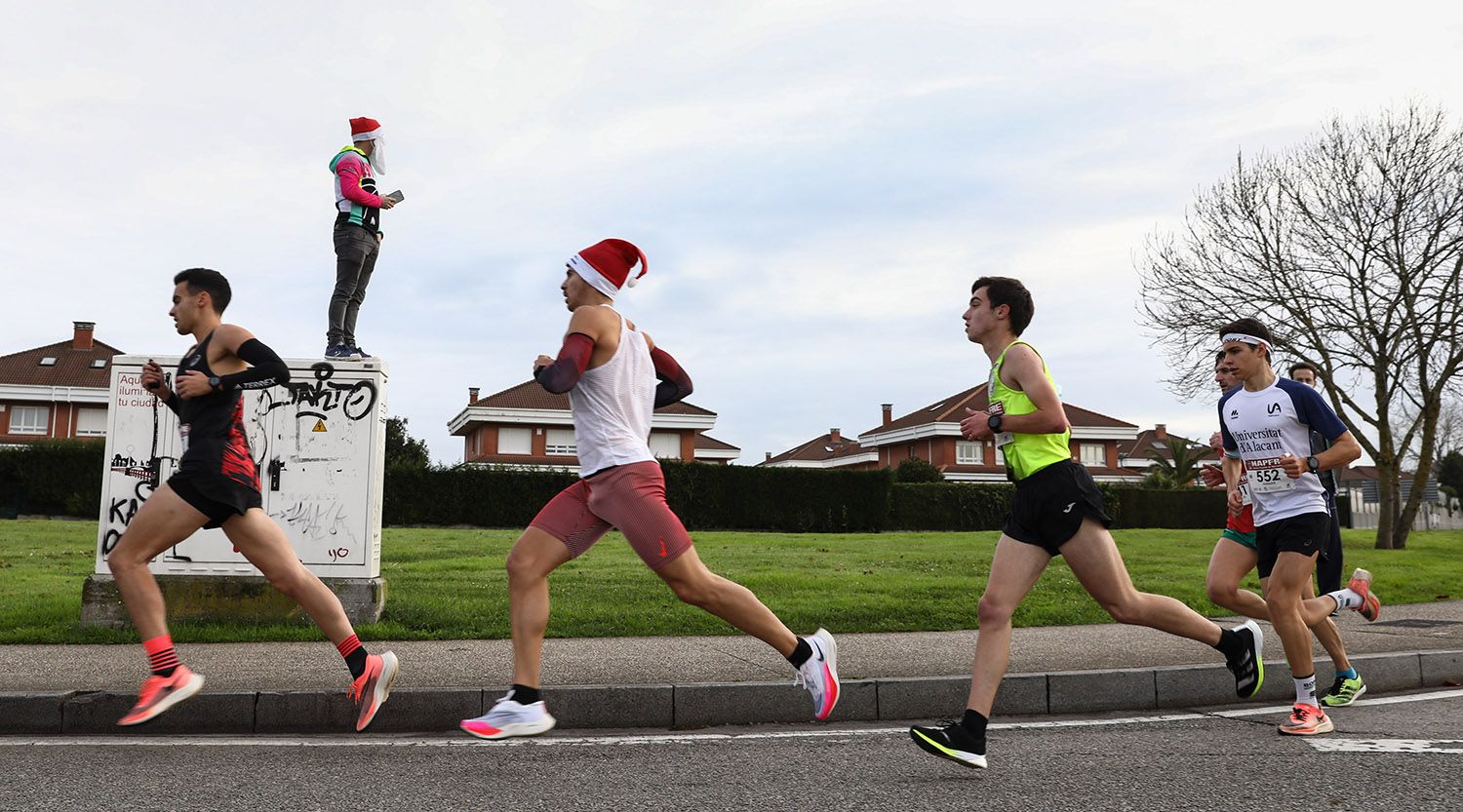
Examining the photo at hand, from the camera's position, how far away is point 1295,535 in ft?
17.0

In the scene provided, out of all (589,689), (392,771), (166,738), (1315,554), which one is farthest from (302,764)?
(1315,554)

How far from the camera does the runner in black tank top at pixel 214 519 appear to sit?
4559 mm

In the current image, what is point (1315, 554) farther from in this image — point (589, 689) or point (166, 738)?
point (166, 738)

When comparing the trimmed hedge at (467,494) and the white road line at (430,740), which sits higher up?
the trimmed hedge at (467,494)

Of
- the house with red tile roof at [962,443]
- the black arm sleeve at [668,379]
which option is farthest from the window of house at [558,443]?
the black arm sleeve at [668,379]

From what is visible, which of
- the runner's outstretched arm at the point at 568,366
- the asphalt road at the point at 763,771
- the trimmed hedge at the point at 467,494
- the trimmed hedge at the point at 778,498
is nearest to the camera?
the asphalt road at the point at 763,771

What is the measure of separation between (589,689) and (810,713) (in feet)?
3.61

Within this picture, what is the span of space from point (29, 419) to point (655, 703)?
59.8m

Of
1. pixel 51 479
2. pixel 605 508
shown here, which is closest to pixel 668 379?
pixel 605 508

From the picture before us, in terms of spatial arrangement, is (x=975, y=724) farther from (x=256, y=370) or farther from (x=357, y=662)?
(x=256, y=370)

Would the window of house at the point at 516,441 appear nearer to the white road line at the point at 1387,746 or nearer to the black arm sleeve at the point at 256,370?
the black arm sleeve at the point at 256,370

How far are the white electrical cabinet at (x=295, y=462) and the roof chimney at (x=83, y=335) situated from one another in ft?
181

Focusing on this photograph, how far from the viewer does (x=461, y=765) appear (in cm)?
424

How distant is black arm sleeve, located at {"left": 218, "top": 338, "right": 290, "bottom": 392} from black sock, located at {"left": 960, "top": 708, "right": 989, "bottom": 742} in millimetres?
3131
